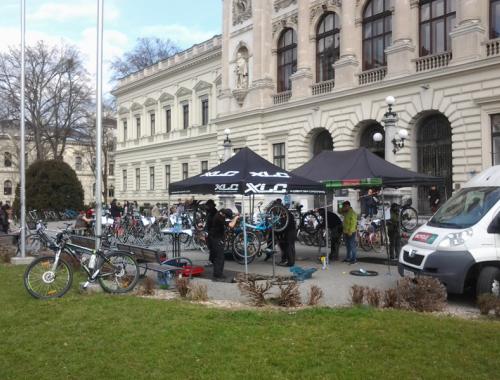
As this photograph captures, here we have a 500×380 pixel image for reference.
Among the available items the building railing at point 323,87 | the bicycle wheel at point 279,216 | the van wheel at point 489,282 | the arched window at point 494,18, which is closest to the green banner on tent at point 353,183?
the bicycle wheel at point 279,216

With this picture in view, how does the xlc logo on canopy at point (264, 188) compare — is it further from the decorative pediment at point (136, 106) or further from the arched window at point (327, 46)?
the decorative pediment at point (136, 106)

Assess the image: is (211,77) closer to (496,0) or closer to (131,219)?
(131,219)

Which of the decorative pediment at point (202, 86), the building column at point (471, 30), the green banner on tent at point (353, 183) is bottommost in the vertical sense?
the green banner on tent at point (353, 183)

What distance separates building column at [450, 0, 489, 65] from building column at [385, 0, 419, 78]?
2736mm

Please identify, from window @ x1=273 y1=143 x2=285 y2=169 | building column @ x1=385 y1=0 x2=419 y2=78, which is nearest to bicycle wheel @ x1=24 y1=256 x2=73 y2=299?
building column @ x1=385 y1=0 x2=419 y2=78

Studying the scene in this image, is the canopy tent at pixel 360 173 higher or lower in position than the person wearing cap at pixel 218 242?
higher

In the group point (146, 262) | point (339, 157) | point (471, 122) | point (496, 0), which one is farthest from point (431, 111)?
point (146, 262)

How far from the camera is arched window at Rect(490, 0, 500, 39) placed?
23.9 meters

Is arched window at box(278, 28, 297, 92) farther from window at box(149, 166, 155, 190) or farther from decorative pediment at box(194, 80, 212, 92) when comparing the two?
window at box(149, 166, 155, 190)

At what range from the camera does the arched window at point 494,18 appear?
23.9 meters

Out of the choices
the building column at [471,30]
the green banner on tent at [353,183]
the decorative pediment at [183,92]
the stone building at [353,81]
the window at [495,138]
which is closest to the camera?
the green banner on tent at [353,183]

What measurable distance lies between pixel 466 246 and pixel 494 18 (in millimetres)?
18500

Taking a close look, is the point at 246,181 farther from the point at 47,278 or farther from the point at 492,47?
the point at 492,47

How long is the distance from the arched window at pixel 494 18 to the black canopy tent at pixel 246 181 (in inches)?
588
